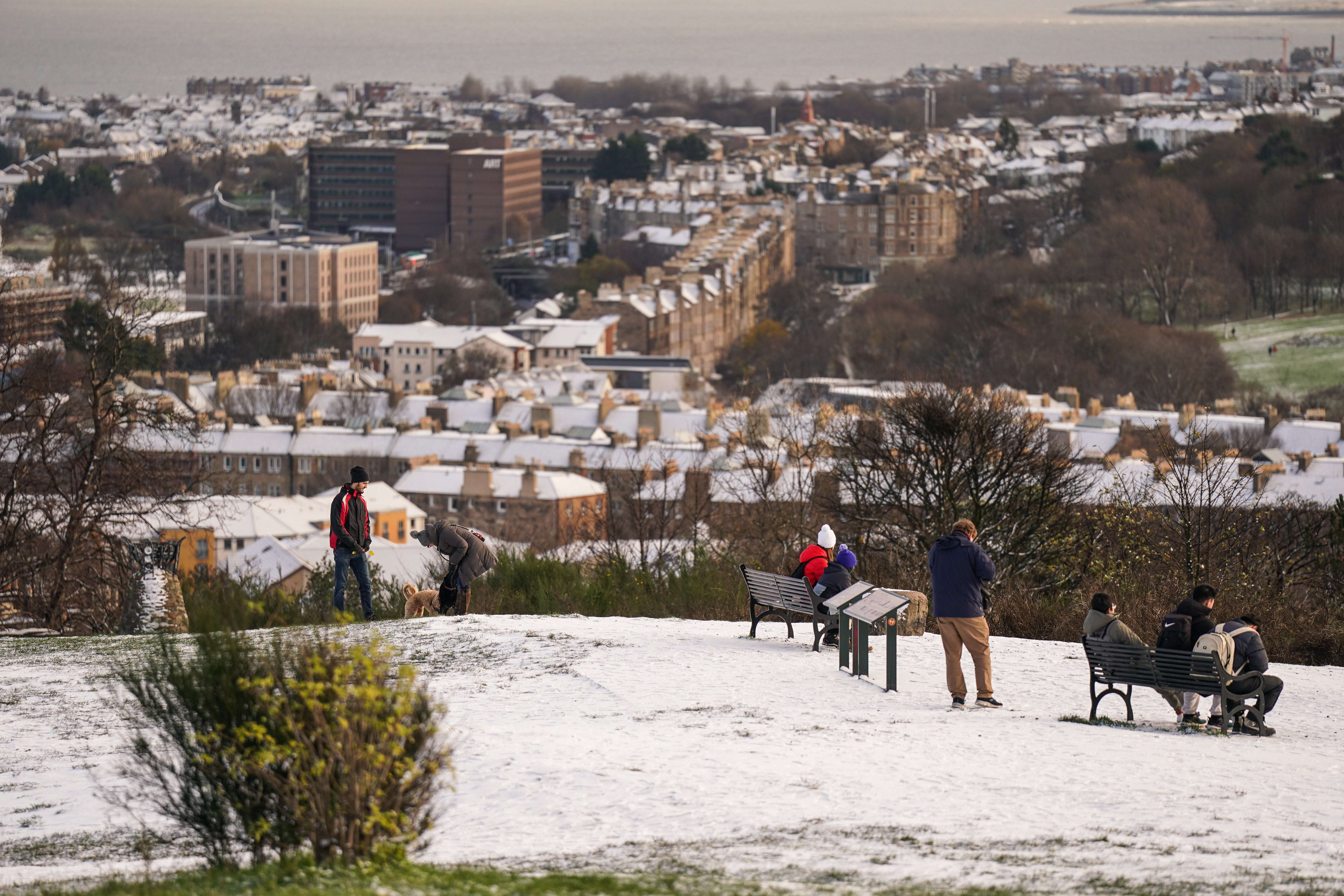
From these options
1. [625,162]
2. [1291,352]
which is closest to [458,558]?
[1291,352]

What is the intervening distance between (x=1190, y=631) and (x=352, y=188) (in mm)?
128804

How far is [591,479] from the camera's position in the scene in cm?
4459

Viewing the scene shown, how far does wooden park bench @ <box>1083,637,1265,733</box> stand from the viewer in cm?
896

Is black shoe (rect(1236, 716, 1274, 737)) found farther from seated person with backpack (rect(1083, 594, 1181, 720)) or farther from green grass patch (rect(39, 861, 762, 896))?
green grass patch (rect(39, 861, 762, 896))

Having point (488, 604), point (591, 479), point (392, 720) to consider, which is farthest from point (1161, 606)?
point (591, 479)

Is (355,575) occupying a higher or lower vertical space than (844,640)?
lower

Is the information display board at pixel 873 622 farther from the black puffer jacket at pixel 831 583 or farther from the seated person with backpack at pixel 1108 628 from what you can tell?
the seated person with backpack at pixel 1108 628

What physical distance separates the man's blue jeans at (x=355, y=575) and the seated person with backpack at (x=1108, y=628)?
4690 millimetres

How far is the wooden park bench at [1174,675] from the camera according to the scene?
896cm

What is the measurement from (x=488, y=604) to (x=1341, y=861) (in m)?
8.58

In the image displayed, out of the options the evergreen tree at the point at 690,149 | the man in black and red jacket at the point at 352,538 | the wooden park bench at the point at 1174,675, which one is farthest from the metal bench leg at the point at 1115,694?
the evergreen tree at the point at 690,149

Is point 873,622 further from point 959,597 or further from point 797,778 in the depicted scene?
point 797,778

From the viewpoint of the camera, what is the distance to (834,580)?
10.7m

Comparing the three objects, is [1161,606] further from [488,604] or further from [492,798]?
[492,798]
